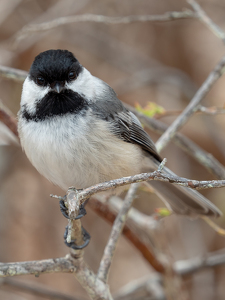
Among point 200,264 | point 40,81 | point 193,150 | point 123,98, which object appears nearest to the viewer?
point 40,81

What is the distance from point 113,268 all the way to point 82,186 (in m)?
2.26

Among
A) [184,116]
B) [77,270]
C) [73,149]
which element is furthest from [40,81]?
[77,270]

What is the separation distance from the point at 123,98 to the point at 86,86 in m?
2.36

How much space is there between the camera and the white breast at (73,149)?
6.30ft

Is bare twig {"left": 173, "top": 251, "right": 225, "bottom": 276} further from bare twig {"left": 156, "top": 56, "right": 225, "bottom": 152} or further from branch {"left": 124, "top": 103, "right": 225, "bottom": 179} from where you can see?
bare twig {"left": 156, "top": 56, "right": 225, "bottom": 152}

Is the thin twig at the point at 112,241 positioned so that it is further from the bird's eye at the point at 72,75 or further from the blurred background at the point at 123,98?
the blurred background at the point at 123,98

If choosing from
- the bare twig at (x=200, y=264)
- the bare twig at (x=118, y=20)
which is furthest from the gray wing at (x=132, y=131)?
the bare twig at (x=200, y=264)

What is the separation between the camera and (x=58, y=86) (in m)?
1.98

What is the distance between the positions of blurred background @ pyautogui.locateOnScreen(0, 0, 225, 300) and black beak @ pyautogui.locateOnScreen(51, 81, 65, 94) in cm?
170

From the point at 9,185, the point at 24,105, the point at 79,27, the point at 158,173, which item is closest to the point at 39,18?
the point at 79,27

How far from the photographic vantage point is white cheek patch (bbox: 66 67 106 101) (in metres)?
2.07

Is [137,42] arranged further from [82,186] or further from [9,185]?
[82,186]

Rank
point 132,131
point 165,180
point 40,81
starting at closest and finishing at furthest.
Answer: point 165,180
point 40,81
point 132,131

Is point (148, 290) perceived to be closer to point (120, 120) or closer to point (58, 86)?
point (120, 120)
